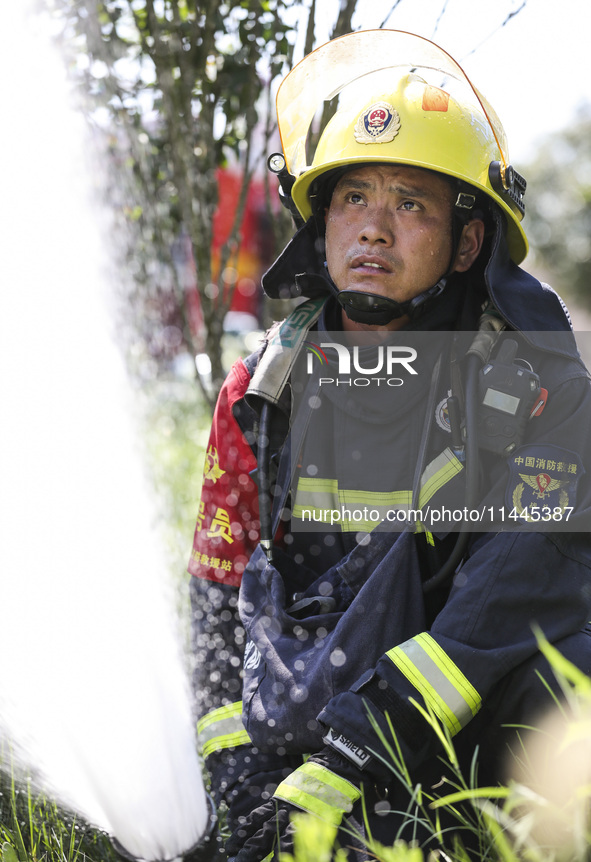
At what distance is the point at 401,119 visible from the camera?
234cm

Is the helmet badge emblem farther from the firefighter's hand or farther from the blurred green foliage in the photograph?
the blurred green foliage

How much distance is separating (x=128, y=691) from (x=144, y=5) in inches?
129

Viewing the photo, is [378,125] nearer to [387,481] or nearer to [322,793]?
[387,481]

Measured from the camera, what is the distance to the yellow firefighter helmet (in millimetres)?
2330

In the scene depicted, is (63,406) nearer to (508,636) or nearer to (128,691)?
(128,691)

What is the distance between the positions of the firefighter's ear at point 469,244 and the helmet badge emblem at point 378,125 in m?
0.40

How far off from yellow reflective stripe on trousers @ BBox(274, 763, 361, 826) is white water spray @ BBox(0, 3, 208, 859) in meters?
0.60

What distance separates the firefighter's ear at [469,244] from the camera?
2520 millimetres

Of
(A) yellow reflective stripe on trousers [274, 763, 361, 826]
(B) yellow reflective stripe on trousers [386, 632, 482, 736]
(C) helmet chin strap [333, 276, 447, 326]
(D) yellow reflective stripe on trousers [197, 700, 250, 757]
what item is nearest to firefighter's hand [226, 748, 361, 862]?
(A) yellow reflective stripe on trousers [274, 763, 361, 826]

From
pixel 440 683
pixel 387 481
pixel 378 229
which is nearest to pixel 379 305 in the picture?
pixel 378 229

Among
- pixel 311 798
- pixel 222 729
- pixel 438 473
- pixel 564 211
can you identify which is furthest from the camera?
pixel 564 211

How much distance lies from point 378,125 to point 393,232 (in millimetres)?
322

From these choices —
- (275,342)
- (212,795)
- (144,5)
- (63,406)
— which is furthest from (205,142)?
(212,795)

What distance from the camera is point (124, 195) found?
459 centimetres
